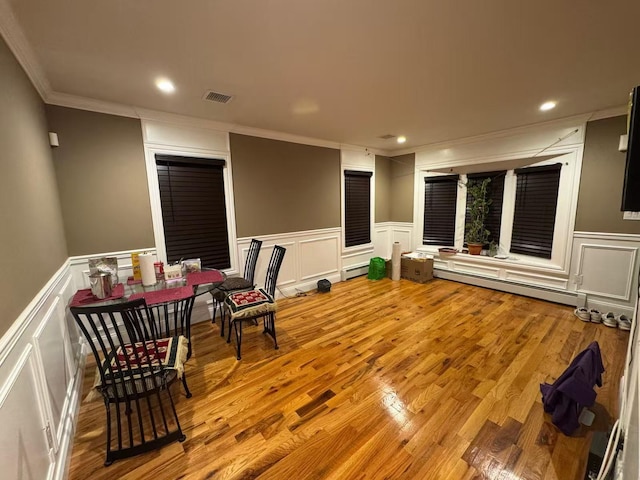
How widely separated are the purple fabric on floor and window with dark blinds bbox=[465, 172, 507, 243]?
296 cm

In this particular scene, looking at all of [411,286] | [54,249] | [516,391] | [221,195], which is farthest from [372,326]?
[54,249]

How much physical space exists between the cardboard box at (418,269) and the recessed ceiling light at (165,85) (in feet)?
14.1

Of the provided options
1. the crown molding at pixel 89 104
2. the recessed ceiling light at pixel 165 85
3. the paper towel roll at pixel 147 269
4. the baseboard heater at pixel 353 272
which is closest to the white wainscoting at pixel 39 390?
the paper towel roll at pixel 147 269

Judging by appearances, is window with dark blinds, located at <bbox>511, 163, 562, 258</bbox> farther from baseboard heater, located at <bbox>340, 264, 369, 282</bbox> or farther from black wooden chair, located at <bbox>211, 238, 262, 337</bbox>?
black wooden chair, located at <bbox>211, 238, 262, 337</bbox>

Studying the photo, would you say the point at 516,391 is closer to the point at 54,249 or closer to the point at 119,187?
the point at 54,249

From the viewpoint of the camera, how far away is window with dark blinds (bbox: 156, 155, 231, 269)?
3051 mm

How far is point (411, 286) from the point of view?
15.0 feet

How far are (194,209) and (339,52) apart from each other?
239 centimetres

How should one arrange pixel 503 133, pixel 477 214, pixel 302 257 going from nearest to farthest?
pixel 503 133 < pixel 302 257 < pixel 477 214

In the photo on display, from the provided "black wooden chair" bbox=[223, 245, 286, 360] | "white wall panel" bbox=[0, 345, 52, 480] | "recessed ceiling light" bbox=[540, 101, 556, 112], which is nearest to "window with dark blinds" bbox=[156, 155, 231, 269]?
"black wooden chair" bbox=[223, 245, 286, 360]

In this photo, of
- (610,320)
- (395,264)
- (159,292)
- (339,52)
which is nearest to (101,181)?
(159,292)

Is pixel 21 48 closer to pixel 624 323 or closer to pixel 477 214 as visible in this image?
pixel 477 214

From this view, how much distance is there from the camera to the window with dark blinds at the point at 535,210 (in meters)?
3.74

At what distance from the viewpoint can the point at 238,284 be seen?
3145 millimetres
